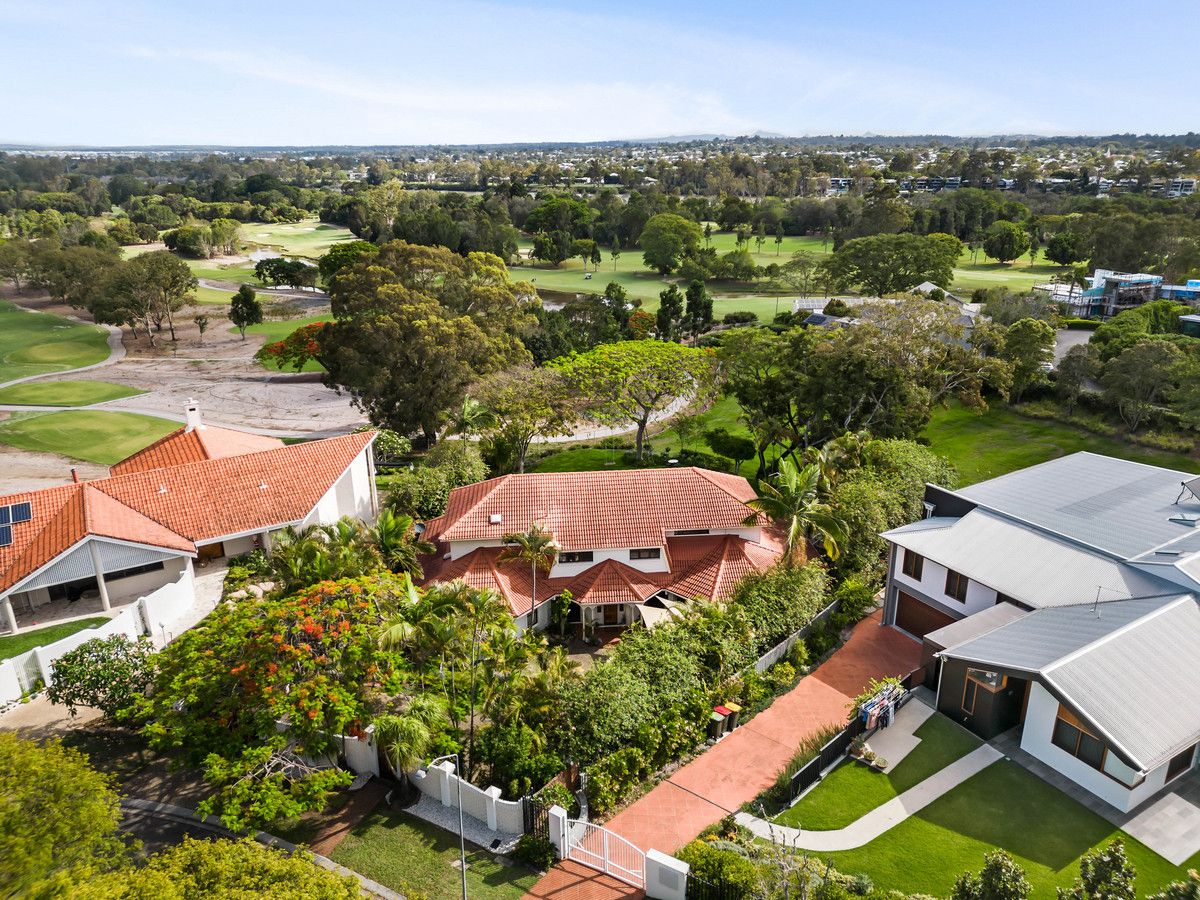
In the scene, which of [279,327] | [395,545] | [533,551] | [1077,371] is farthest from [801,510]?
[279,327]

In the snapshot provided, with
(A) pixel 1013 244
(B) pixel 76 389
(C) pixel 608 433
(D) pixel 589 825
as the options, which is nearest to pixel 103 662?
(D) pixel 589 825

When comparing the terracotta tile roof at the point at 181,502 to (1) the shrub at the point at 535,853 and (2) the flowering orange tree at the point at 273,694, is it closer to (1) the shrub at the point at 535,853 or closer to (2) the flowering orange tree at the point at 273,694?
(2) the flowering orange tree at the point at 273,694

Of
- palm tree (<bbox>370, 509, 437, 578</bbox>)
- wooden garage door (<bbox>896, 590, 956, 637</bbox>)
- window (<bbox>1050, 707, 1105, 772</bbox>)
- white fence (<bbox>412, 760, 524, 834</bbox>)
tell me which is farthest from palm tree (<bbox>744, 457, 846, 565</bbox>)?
white fence (<bbox>412, 760, 524, 834</bbox>)

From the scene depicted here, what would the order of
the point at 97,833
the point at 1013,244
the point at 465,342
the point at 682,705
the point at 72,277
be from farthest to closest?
the point at 1013,244
the point at 72,277
the point at 465,342
the point at 682,705
the point at 97,833

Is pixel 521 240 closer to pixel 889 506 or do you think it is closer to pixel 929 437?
pixel 929 437

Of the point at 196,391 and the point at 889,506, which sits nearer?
the point at 889,506

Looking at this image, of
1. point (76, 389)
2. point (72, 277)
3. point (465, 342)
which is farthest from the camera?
point (72, 277)
